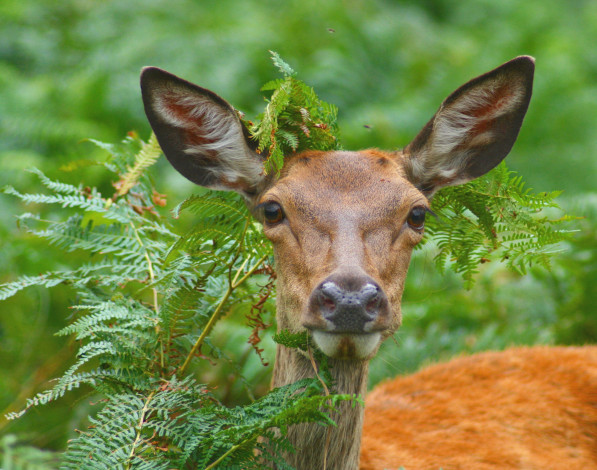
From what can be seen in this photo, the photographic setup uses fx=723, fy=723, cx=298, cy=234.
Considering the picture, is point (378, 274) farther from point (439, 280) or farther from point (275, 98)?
point (439, 280)

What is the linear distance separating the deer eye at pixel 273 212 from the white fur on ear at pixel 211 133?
33cm

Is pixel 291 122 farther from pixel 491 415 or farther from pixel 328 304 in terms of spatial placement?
pixel 491 415

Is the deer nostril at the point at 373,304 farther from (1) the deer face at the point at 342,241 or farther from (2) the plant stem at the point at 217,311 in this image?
(2) the plant stem at the point at 217,311

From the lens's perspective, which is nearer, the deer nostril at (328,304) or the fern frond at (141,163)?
the deer nostril at (328,304)

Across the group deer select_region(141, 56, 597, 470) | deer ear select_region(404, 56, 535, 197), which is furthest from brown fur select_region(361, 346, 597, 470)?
deer ear select_region(404, 56, 535, 197)

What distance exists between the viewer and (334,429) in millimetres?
3656

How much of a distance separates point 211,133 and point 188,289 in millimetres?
862

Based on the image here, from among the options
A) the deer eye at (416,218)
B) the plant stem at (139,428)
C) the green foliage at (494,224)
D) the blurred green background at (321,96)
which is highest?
the blurred green background at (321,96)

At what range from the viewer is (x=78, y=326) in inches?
133

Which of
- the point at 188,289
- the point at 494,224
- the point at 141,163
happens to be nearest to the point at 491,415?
the point at 494,224

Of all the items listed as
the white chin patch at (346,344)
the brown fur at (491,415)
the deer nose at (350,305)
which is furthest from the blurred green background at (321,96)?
the deer nose at (350,305)

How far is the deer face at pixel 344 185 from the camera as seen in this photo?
3135 millimetres

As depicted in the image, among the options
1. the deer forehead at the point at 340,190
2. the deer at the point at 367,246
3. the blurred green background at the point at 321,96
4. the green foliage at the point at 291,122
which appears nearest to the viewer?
the deer at the point at 367,246

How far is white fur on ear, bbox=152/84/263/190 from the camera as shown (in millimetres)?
3770
